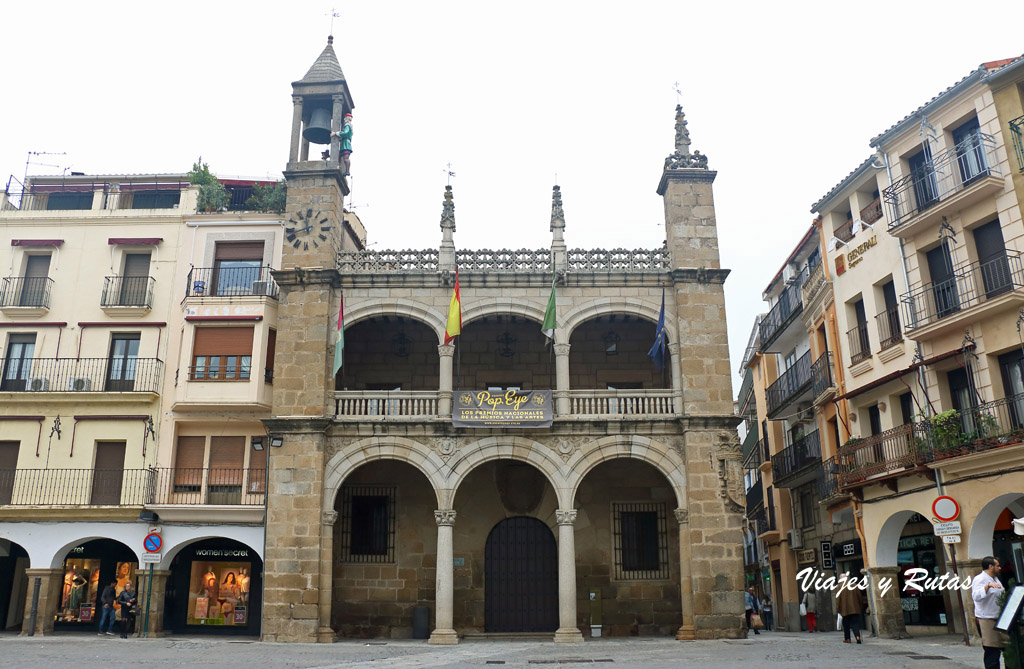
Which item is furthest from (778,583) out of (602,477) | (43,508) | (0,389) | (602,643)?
(0,389)

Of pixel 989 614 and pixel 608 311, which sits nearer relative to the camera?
pixel 989 614

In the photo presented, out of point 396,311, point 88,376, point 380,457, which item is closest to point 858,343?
point 396,311

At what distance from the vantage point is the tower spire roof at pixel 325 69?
2497 cm

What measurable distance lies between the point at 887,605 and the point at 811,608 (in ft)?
26.3

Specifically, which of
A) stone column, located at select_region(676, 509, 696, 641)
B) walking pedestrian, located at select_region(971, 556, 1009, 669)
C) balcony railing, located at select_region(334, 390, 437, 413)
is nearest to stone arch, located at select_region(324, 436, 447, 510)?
balcony railing, located at select_region(334, 390, 437, 413)

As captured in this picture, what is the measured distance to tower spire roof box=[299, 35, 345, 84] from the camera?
2497cm

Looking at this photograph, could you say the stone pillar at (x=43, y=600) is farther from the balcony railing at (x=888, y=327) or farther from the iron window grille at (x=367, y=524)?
the balcony railing at (x=888, y=327)

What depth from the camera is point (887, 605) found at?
19844 mm

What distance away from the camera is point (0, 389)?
24.5 m

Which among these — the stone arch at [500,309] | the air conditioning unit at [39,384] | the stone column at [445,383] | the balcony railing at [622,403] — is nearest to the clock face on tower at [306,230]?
the stone arch at [500,309]

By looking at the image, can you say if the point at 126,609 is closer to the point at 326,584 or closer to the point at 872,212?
the point at 326,584

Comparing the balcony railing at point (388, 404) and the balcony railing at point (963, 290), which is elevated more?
the balcony railing at point (963, 290)

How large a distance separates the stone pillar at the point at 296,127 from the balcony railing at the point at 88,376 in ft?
23.1

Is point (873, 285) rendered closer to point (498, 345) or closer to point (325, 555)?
point (498, 345)
